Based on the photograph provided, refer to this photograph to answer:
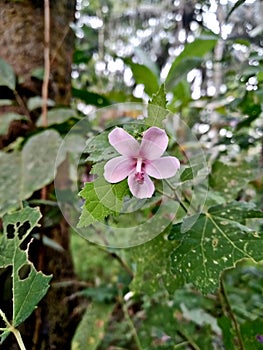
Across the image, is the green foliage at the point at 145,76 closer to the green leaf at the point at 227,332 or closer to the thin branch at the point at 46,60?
the thin branch at the point at 46,60

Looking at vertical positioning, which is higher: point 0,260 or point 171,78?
point 171,78

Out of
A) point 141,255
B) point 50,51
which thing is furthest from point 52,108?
point 141,255

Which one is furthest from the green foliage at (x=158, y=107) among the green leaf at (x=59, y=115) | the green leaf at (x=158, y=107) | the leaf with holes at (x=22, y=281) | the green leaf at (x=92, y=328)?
the green leaf at (x=92, y=328)

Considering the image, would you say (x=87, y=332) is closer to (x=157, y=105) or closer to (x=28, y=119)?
(x=28, y=119)

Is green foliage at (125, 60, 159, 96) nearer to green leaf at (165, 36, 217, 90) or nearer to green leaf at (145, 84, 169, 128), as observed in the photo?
green leaf at (165, 36, 217, 90)

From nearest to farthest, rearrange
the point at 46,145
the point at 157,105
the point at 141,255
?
the point at 157,105 → the point at 141,255 → the point at 46,145

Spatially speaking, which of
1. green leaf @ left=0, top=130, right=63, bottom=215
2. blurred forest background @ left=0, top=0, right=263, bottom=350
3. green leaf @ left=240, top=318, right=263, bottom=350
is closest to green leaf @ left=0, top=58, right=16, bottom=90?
blurred forest background @ left=0, top=0, right=263, bottom=350
